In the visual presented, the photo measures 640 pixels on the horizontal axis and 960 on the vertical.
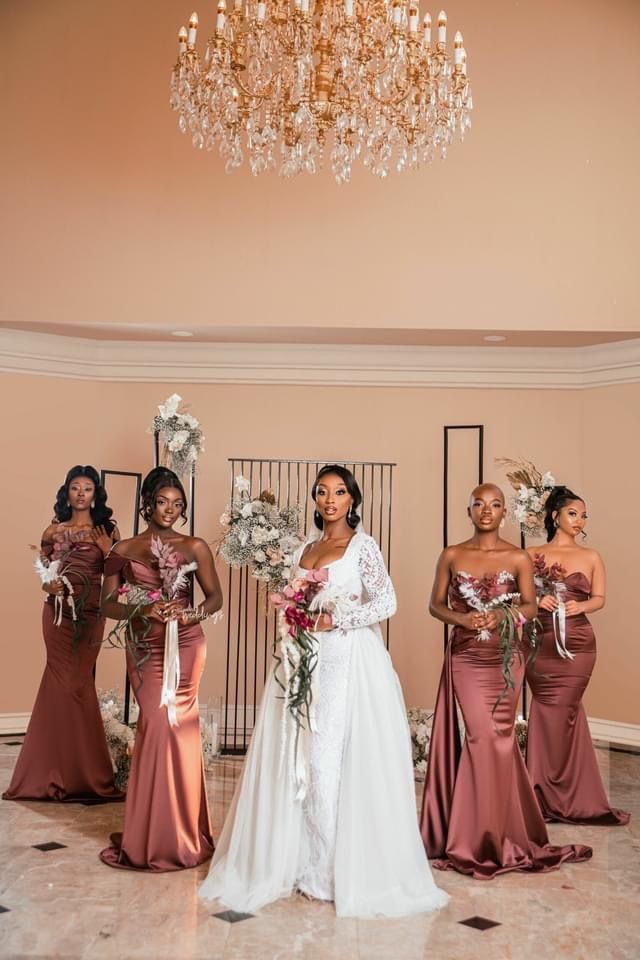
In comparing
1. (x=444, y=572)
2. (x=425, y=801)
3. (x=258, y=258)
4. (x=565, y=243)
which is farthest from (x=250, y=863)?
(x=565, y=243)

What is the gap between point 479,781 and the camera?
555 centimetres

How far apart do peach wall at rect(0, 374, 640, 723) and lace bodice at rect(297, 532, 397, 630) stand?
12.8 ft

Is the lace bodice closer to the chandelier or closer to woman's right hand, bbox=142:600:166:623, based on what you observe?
woman's right hand, bbox=142:600:166:623

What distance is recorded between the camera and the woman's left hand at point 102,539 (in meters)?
7.17

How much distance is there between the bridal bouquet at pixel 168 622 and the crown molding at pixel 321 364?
3.68 meters

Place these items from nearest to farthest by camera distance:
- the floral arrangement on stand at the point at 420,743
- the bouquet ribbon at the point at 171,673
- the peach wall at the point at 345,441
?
the bouquet ribbon at the point at 171,673 < the floral arrangement on stand at the point at 420,743 < the peach wall at the point at 345,441

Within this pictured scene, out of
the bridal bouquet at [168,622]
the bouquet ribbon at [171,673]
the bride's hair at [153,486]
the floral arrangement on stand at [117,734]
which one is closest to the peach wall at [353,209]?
the bride's hair at [153,486]

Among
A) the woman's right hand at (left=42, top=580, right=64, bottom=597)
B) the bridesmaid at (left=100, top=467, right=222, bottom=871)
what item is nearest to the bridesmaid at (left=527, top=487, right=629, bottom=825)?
the bridesmaid at (left=100, top=467, right=222, bottom=871)

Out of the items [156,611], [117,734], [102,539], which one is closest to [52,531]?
[102,539]

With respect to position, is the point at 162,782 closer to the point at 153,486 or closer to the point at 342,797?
the point at 342,797

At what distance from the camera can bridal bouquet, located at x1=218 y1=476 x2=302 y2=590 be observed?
24.0ft

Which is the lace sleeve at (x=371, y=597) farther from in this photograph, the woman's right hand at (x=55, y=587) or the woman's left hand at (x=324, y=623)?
the woman's right hand at (x=55, y=587)

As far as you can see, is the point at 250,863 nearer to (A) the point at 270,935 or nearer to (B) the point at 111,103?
(A) the point at 270,935

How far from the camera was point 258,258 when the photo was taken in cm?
836
